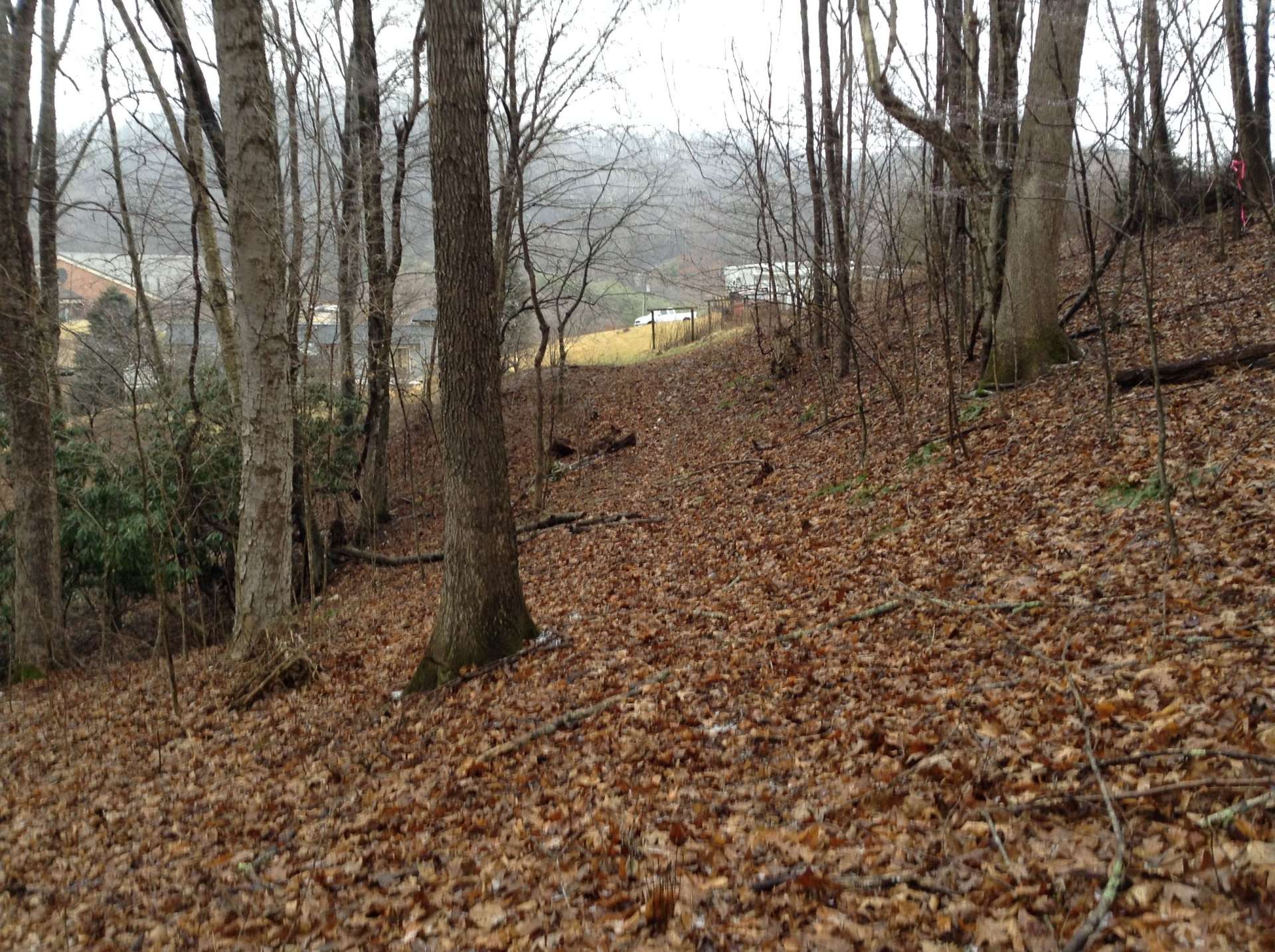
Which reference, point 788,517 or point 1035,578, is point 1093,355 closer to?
point 788,517

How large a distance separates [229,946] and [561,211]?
1282 centimetres

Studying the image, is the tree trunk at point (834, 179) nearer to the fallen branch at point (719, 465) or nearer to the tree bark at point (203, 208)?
the fallen branch at point (719, 465)

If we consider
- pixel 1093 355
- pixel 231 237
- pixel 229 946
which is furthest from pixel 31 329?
pixel 1093 355

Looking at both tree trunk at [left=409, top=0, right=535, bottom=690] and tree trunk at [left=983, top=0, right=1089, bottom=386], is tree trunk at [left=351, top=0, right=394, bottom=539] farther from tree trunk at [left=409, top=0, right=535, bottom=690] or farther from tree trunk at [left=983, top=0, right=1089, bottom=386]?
tree trunk at [left=983, top=0, right=1089, bottom=386]

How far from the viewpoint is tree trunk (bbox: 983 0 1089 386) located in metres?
8.56

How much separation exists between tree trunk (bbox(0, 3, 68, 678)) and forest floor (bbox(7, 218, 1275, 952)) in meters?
1.35

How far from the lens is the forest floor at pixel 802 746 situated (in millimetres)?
2893

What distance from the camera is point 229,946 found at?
11.9 ft

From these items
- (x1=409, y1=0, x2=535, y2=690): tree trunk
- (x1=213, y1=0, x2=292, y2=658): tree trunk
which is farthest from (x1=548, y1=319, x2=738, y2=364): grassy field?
(x1=409, y1=0, x2=535, y2=690): tree trunk

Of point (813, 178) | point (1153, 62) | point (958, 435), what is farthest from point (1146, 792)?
point (813, 178)

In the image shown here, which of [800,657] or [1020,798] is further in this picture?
[800,657]

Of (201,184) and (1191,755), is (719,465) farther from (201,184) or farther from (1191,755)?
(1191,755)

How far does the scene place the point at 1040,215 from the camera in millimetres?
9109

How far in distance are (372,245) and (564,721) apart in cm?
1101
